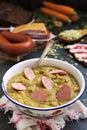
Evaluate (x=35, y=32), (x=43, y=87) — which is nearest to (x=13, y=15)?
(x=35, y=32)

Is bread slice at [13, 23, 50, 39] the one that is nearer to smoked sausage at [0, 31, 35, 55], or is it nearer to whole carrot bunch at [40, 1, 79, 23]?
smoked sausage at [0, 31, 35, 55]

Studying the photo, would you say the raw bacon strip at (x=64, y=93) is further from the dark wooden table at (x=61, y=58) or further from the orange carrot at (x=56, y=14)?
the orange carrot at (x=56, y=14)

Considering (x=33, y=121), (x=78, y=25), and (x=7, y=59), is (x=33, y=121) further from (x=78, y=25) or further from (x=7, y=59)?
(x=78, y=25)

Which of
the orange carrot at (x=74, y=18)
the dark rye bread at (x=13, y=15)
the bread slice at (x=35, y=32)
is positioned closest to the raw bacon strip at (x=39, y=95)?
the bread slice at (x=35, y=32)

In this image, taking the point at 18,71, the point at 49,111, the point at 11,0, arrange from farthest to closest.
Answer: the point at 11,0, the point at 18,71, the point at 49,111

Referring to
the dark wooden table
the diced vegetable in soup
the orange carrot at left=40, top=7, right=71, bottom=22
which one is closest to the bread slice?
the dark wooden table

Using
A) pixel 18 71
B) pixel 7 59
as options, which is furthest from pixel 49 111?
pixel 7 59

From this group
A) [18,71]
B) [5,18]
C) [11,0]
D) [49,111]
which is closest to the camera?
[49,111]
